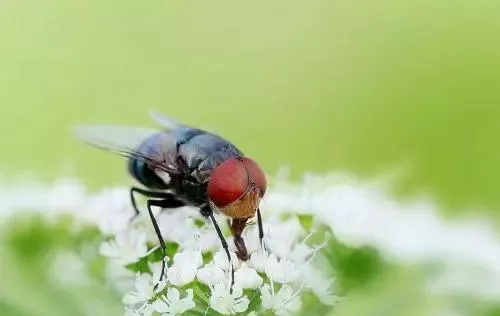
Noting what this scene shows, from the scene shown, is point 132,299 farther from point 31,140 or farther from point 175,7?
point 175,7

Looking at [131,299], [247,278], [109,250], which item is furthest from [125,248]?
[247,278]

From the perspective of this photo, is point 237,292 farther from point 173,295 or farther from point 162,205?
point 162,205

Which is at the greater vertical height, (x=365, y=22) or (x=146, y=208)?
(x=365, y=22)

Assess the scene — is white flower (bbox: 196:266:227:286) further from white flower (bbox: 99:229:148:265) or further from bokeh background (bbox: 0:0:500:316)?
bokeh background (bbox: 0:0:500:316)

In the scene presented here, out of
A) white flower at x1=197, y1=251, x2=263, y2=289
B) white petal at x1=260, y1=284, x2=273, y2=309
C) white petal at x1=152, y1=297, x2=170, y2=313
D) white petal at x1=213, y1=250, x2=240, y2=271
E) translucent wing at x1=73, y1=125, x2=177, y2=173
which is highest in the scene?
translucent wing at x1=73, y1=125, x2=177, y2=173

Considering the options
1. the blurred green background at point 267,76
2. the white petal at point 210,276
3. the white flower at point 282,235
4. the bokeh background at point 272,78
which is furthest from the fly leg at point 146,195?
the blurred green background at point 267,76

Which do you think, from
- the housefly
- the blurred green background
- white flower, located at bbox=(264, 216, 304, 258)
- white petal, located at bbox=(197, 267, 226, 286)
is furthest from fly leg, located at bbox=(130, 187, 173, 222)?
the blurred green background

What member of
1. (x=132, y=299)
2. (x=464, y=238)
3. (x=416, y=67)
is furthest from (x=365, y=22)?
(x=132, y=299)
